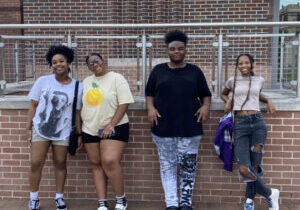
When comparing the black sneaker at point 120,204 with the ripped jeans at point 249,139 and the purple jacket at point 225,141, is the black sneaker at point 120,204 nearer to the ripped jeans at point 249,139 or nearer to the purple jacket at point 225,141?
the purple jacket at point 225,141

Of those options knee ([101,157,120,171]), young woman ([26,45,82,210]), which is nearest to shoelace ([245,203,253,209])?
knee ([101,157,120,171])

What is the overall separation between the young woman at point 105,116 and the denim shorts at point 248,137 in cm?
116

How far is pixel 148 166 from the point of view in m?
4.36

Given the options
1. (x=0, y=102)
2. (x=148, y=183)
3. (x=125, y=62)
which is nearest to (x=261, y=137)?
(x=148, y=183)

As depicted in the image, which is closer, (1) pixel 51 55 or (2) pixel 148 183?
(1) pixel 51 55

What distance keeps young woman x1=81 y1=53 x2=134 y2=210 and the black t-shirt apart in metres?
0.35

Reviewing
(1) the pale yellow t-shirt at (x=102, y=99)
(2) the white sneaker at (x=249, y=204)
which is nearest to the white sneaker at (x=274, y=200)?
(2) the white sneaker at (x=249, y=204)

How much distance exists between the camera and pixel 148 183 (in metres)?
4.39

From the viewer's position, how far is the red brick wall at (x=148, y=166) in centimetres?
417

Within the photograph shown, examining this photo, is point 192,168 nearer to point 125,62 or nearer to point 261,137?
point 261,137

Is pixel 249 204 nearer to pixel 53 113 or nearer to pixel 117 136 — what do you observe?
pixel 117 136

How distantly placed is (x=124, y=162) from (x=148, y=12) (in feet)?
14.7

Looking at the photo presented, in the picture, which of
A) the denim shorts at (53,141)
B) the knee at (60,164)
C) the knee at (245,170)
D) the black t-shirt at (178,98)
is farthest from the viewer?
the knee at (60,164)

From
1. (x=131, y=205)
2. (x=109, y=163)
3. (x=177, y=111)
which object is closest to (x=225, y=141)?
(x=177, y=111)
